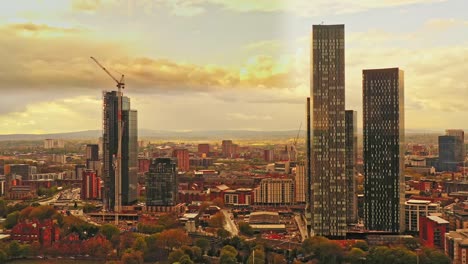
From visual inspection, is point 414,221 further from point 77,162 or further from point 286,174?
point 77,162

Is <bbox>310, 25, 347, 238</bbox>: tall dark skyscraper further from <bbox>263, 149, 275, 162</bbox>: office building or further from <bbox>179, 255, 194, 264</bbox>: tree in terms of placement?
<bbox>263, 149, 275, 162</bbox>: office building

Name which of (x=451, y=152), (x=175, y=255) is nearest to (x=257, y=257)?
(x=175, y=255)

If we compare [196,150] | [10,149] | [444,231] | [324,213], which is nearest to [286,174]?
[196,150]

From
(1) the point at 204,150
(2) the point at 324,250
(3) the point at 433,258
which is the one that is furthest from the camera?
(1) the point at 204,150

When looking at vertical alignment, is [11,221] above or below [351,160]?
below

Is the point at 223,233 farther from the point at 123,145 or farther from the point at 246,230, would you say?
the point at 123,145

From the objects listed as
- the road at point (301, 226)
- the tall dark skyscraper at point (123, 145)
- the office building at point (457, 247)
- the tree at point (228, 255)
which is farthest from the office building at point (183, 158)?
the office building at point (457, 247)
